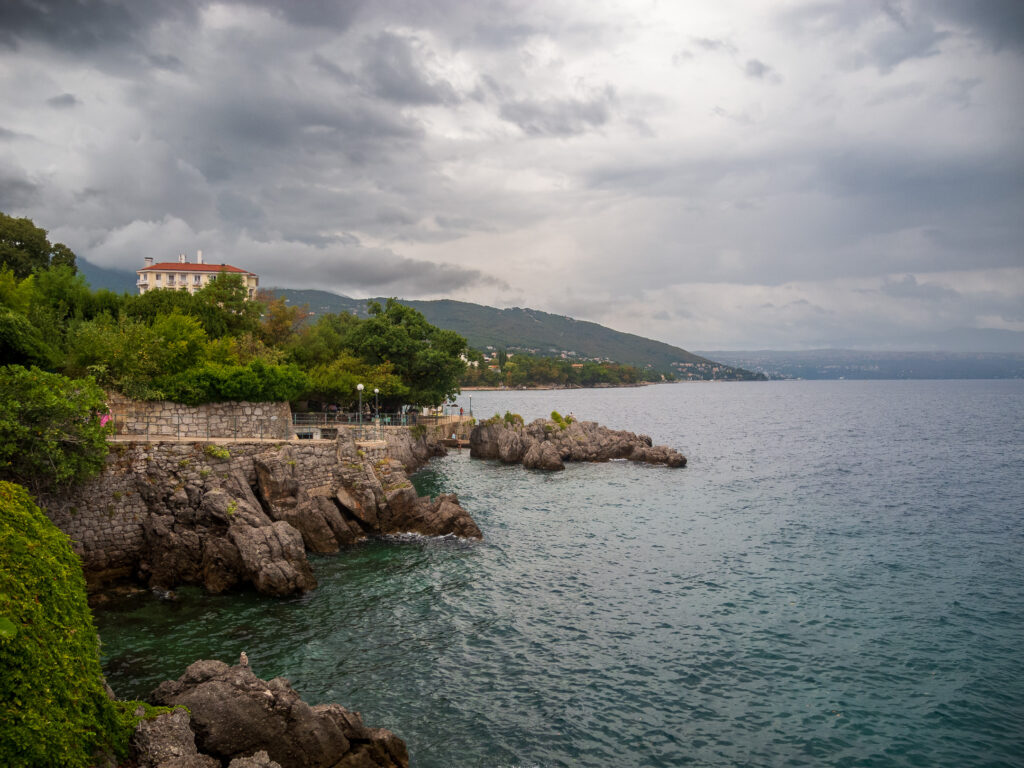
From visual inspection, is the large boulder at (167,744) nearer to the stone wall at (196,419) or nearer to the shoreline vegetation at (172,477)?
the shoreline vegetation at (172,477)

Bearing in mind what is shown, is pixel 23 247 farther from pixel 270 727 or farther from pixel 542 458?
pixel 270 727

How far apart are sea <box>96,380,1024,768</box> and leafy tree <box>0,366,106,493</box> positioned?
6.08m

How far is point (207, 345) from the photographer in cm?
4106

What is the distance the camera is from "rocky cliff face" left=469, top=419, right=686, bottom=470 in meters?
55.7

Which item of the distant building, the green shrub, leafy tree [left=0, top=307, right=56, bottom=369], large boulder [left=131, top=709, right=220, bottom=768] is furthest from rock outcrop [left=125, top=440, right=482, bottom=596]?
the distant building

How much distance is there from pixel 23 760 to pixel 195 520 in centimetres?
1738

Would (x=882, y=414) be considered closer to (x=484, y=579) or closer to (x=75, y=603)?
(x=484, y=579)

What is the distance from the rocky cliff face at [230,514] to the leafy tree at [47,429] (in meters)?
1.46

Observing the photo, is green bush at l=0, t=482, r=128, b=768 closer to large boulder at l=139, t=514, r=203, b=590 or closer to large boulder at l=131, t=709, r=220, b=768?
large boulder at l=131, t=709, r=220, b=768

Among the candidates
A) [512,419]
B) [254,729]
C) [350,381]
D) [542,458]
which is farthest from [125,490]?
[512,419]

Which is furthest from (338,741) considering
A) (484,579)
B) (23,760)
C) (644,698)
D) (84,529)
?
(84,529)

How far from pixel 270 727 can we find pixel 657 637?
41.0 ft

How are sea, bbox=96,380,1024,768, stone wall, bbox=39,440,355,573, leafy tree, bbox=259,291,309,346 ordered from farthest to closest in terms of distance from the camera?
leafy tree, bbox=259,291,309,346 < stone wall, bbox=39,440,355,573 < sea, bbox=96,380,1024,768

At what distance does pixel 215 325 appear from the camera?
49344 millimetres
